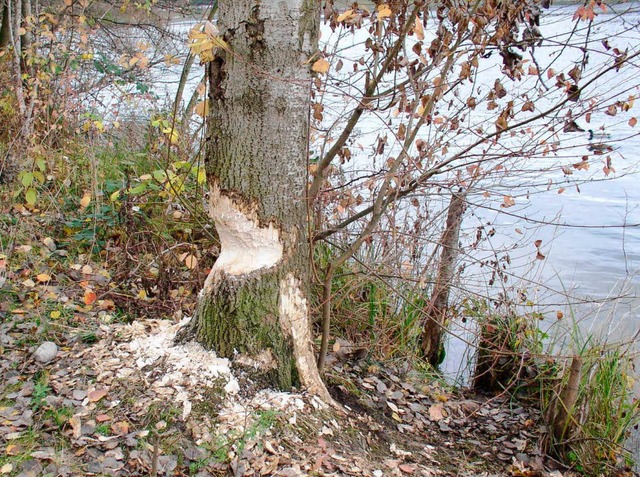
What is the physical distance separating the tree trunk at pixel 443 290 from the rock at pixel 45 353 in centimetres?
260

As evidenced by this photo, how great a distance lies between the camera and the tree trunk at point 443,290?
455cm

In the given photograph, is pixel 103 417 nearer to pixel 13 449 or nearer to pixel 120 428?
pixel 120 428

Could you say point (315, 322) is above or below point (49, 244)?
below

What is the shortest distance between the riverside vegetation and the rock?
0.03m

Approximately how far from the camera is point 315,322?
413cm

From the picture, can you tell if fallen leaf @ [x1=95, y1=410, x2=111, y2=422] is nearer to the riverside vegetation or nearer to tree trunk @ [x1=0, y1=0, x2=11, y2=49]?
the riverside vegetation

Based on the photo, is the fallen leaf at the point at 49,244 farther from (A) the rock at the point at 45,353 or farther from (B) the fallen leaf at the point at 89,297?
(A) the rock at the point at 45,353

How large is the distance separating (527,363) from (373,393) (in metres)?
1.36

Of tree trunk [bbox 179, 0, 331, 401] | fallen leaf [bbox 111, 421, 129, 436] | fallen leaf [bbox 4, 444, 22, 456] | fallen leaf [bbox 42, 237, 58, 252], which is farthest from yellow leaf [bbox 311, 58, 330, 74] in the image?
fallen leaf [bbox 42, 237, 58, 252]

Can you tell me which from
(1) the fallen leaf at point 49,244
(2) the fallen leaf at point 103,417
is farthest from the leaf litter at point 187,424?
(1) the fallen leaf at point 49,244

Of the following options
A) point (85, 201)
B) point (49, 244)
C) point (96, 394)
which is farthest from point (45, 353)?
point (85, 201)

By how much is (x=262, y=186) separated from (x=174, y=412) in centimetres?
106

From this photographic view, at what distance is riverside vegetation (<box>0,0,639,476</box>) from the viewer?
254 centimetres

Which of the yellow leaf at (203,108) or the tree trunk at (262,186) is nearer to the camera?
the tree trunk at (262,186)
